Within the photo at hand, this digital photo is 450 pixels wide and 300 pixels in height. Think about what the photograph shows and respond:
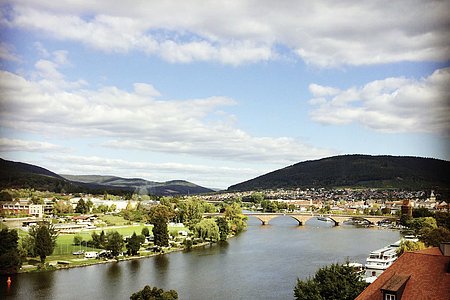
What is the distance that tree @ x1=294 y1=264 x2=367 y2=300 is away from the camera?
16.9 feet

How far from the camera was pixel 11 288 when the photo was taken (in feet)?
29.3

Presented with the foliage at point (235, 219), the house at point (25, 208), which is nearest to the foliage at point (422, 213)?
the foliage at point (235, 219)

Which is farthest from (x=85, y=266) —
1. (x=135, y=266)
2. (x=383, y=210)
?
(x=383, y=210)

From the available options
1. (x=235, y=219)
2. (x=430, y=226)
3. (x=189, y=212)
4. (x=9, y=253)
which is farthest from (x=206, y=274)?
(x=235, y=219)

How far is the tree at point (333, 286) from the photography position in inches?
203

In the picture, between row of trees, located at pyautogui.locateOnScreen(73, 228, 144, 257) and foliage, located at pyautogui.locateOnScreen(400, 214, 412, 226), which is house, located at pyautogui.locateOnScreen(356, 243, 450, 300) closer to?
row of trees, located at pyautogui.locateOnScreen(73, 228, 144, 257)

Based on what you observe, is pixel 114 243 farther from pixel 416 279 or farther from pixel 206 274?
pixel 416 279

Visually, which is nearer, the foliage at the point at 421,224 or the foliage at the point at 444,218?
the foliage at the point at 444,218

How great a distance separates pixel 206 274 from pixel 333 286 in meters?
5.70

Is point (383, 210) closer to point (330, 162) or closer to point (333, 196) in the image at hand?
point (333, 196)

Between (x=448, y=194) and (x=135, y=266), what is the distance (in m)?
10.4

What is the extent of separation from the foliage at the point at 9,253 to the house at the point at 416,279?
8.50 m

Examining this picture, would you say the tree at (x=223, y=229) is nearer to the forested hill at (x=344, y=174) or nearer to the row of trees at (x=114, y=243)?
the row of trees at (x=114, y=243)

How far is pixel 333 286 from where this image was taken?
17.1ft
